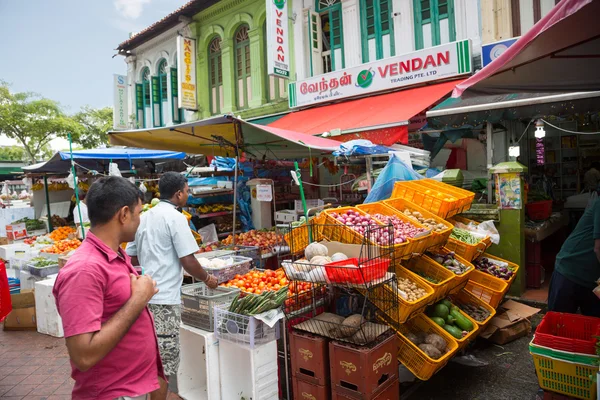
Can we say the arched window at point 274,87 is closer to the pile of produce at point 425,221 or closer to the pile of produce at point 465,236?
the pile of produce at point 465,236

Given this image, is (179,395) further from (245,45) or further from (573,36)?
(245,45)

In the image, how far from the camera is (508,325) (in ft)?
16.2

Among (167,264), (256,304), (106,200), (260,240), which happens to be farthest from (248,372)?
(260,240)

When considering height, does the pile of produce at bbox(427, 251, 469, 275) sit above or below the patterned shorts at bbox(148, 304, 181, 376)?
above

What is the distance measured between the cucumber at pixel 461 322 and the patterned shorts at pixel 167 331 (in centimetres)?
277

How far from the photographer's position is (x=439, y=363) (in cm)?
358

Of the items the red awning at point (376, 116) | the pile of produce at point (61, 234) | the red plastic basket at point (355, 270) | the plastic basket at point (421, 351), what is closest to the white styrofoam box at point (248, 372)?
the red plastic basket at point (355, 270)

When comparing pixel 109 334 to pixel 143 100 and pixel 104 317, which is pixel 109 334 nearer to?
pixel 104 317

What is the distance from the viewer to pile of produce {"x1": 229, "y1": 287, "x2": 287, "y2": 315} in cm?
355

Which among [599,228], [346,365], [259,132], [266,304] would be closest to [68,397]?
[266,304]

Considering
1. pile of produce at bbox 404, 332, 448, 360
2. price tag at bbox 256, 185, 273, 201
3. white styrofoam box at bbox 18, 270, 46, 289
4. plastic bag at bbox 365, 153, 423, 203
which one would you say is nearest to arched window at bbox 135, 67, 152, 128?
white styrofoam box at bbox 18, 270, 46, 289

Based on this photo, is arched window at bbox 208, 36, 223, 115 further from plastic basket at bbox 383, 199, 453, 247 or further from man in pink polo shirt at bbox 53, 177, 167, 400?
man in pink polo shirt at bbox 53, 177, 167, 400

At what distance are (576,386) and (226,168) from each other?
7492mm

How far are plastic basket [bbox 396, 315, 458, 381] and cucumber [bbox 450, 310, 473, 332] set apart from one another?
0.39 m
